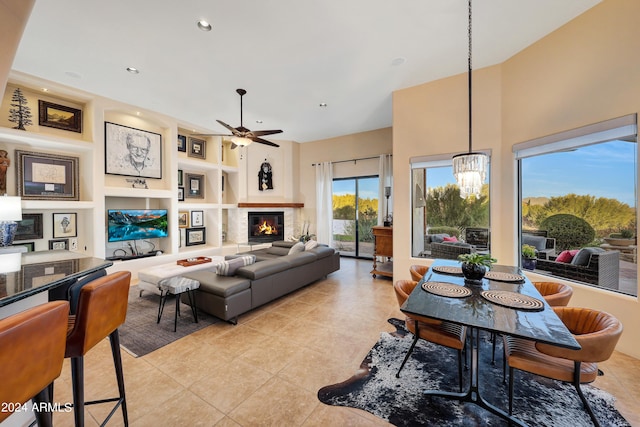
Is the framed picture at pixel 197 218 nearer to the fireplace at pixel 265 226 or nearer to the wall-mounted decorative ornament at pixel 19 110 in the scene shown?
the fireplace at pixel 265 226

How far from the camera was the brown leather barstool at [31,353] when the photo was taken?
0.83 m

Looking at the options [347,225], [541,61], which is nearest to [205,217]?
[347,225]

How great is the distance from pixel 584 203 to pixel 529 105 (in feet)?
4.61

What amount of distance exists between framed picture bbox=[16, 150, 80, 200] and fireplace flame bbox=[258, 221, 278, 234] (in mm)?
4127

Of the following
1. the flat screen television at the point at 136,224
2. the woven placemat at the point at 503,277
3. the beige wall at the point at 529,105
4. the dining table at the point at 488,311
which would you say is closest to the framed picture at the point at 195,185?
the flat screen television at the point at 136,224

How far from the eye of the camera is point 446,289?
84.6 inches

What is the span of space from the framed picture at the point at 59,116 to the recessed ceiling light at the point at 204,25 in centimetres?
363

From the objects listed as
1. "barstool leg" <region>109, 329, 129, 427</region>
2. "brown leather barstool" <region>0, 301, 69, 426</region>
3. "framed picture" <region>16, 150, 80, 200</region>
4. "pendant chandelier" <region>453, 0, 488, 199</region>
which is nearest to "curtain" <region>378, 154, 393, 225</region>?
"pendant chandelier" <region>453, 0, 488, 199</region>

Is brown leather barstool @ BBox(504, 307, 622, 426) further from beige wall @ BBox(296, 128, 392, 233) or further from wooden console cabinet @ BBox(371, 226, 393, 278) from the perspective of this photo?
beige wall @ BBox(296, 128, 392, 233)

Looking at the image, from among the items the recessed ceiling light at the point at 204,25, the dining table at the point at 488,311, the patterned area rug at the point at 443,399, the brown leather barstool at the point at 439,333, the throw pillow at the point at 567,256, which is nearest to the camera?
the dining table at the point at 488,311

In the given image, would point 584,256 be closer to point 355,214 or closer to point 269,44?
point 269,44

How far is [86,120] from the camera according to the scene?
15.6 ft

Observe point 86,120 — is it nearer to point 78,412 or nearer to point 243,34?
point 243,34

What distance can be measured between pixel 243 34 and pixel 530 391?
14.9 ft
